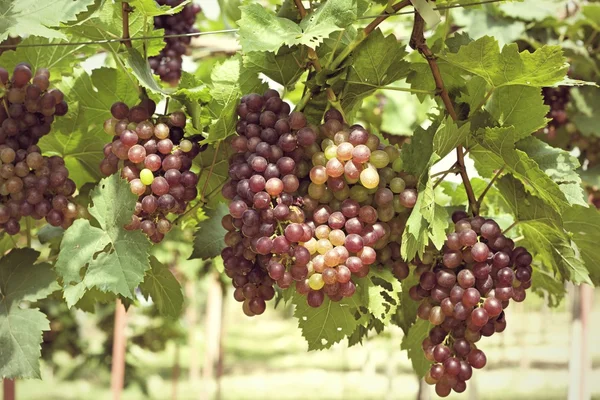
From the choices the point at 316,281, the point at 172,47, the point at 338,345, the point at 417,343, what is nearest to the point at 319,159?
the point at 316,281

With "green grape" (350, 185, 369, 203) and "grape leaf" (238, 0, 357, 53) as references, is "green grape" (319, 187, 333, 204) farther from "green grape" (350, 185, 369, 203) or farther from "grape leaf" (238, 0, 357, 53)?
"grape leaf" (238, 0, 357, 53)

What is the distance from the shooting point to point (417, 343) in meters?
0.95

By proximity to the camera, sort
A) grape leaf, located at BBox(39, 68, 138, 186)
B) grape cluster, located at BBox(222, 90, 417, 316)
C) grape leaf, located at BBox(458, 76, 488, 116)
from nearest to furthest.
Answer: grape cluster, located at BBox(222, 90, 417, 316) → grape leaf, located at BBox(458, 76, 488, 116) → grape leaf, located at BBox(39, 68, 138, 186)

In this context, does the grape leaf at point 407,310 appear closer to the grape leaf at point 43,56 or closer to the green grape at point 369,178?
the green grape at point 369,178

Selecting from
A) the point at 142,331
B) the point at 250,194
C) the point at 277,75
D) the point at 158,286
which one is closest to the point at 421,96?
the point at 277,75

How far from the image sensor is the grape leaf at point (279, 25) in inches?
28.4

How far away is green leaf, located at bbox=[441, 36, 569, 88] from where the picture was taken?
2.40ft

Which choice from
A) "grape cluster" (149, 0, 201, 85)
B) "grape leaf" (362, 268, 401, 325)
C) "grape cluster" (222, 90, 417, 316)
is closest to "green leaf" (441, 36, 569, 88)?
"grape cluster" (222, 90, 417, 316)

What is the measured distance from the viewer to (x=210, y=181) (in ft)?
3.07

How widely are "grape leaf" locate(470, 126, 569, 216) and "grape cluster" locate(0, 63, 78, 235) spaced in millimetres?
462

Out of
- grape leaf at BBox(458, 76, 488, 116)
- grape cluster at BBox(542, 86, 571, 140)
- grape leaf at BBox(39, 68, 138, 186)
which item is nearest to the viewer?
grape leaf at BBox(458, 76, 488, 116)

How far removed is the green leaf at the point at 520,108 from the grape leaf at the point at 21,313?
532 millimetres

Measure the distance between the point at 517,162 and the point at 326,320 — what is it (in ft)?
0.86

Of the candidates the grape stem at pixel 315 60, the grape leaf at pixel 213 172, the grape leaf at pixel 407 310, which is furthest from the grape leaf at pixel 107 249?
the grape leaf at pixel 407 310
